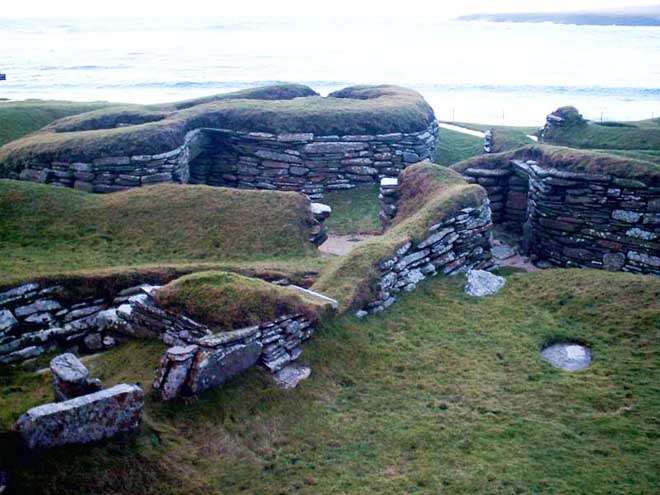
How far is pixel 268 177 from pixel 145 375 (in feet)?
44.8

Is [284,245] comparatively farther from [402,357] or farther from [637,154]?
[637,154]

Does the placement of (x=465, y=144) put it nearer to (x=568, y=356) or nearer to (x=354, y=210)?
(x=354, y=210)

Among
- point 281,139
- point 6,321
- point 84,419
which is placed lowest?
point 6,321

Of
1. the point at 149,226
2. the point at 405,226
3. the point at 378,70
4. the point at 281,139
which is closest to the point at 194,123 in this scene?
the point at 281,139

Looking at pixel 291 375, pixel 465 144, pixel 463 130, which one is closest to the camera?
pixel 291 375

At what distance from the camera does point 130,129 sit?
63.4 feet

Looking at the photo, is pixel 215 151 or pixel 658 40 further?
pixel 658 40

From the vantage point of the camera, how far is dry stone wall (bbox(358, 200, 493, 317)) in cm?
1173

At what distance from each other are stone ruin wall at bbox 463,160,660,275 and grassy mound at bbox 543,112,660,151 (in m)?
5.63

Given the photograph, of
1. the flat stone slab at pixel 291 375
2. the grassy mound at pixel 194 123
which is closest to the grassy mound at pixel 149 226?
the grassy mound at pixel 194 123

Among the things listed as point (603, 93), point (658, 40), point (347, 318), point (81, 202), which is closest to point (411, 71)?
point (603, 93)

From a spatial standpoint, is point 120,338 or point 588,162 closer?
point 120,338

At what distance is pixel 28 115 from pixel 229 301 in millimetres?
19238

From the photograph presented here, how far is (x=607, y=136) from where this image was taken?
22703 millimetres
